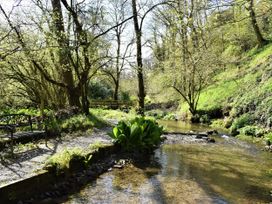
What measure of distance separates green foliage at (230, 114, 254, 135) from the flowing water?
5.02m

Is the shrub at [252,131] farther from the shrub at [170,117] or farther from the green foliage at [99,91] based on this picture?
the green foliage at [99,91]

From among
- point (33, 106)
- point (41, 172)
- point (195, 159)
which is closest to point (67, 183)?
point (41, 172)

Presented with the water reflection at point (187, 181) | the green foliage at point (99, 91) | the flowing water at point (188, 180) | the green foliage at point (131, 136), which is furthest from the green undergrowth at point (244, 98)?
the green foliage at point (99, 91)

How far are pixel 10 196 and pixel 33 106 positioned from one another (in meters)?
16.1

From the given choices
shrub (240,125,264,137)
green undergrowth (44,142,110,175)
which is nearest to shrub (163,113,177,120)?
shrub (240,125,264,137)

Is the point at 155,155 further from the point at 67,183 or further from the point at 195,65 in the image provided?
the point at 195,65

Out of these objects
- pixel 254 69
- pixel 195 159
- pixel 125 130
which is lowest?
pixel 195 159

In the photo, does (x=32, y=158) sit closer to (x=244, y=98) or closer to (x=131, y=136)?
(x=131, y=136)

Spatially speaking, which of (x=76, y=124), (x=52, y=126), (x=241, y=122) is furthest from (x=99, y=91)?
(x=52, y=126)

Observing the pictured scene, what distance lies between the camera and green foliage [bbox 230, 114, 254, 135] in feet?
54.7

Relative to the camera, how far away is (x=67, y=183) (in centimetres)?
735

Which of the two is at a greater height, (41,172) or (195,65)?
(195,65)

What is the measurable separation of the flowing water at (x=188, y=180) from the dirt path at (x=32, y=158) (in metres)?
1.09

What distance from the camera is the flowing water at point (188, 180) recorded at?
7027 mm
